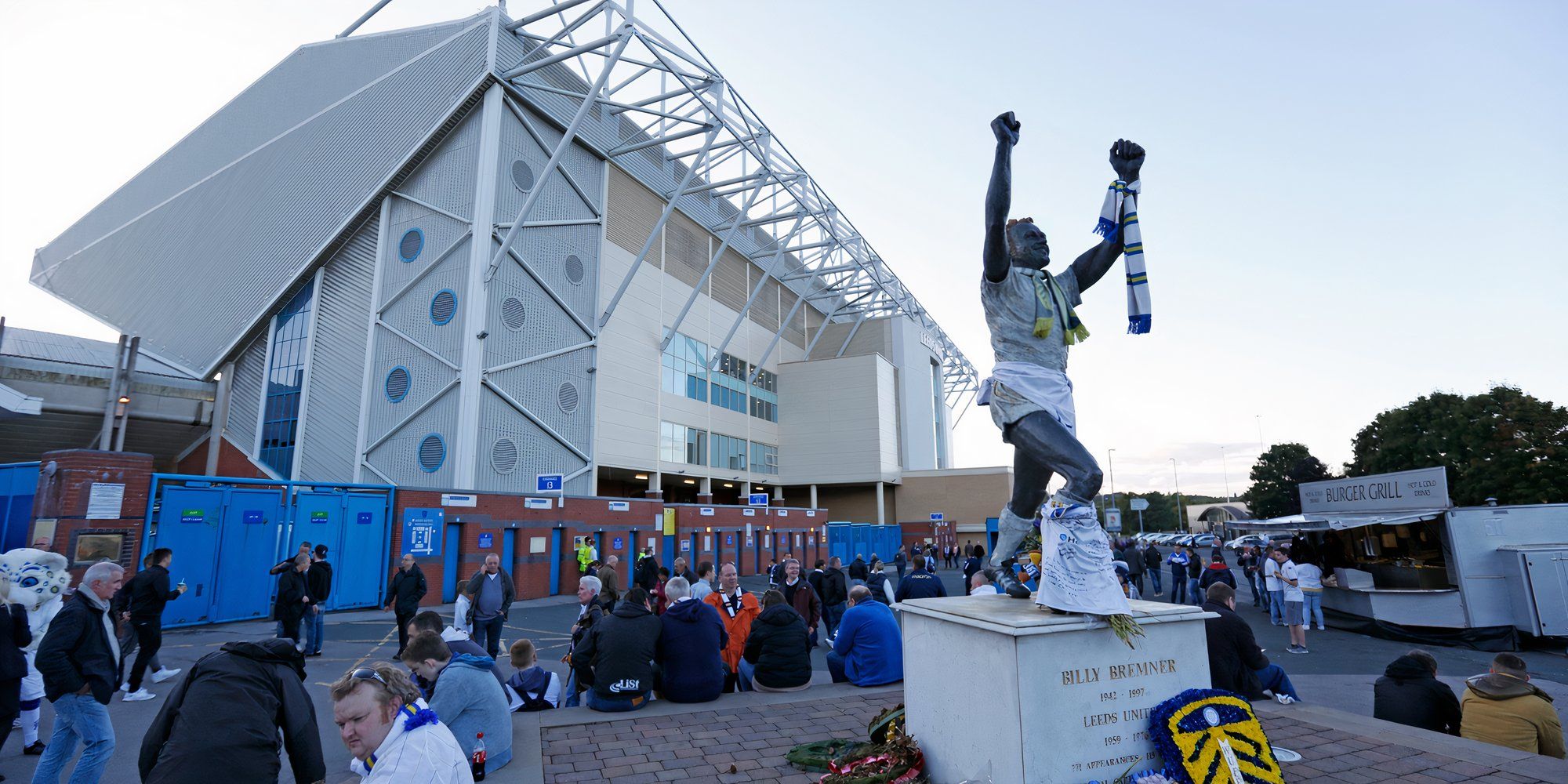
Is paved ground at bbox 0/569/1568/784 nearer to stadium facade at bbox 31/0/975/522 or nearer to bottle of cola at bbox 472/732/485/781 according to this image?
bottle of cola at bbox 472/732/485/781

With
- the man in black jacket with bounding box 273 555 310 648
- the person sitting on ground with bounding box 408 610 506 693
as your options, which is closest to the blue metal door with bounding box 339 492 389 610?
the man in black jacket with bounding box 273 555 310 648

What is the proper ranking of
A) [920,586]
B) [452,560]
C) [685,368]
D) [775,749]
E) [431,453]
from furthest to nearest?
1. [685,368]
2. [431,453]
3. [452,560]
4. [920,586]
5. [775,749]

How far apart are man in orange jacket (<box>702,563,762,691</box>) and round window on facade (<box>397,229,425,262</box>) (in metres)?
21.2

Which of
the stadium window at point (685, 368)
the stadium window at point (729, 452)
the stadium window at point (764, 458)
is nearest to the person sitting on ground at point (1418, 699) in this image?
the stadium window at point (685, 368)

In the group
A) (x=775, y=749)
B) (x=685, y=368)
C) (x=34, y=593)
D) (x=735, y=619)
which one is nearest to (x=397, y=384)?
(x=685, y=368)

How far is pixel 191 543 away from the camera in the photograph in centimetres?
1340

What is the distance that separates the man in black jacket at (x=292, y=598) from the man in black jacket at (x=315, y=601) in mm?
172

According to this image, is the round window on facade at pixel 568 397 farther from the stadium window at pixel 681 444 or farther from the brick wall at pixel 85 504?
the brick wall at pixel 85 504

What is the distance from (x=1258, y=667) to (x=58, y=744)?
887cm

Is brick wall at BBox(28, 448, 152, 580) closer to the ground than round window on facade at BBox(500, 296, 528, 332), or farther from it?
closer to the ground

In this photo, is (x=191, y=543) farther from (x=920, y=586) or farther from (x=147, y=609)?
(x=920, y=586)

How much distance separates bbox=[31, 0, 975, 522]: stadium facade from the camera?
24375 millimetres

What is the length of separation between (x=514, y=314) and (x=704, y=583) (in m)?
17.8

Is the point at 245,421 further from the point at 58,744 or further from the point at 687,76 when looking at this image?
the point at 58,744
